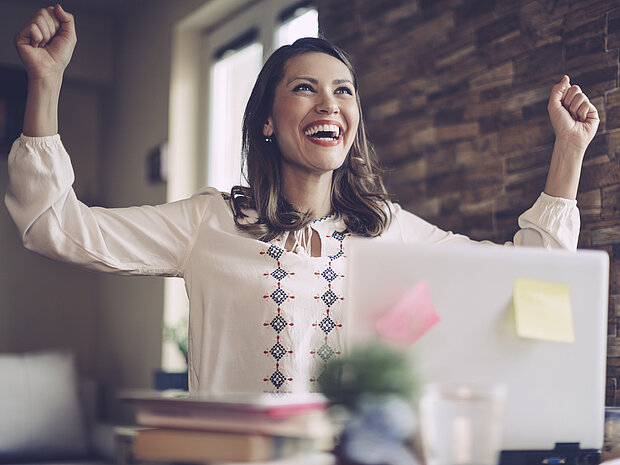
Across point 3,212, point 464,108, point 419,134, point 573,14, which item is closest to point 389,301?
point 573,14

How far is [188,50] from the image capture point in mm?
4066

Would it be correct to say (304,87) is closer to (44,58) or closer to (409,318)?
(44,58)

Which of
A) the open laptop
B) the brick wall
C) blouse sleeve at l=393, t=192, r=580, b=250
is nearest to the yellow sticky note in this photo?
the open laptop

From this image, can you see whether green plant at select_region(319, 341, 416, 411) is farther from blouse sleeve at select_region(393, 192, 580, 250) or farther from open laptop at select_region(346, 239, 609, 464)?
blouse sleeve at select_region(393, 192, 580, 250)

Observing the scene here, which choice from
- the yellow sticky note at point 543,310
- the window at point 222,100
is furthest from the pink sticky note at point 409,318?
the window at point 222,100

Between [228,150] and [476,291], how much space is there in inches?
121

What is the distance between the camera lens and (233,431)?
753 mm

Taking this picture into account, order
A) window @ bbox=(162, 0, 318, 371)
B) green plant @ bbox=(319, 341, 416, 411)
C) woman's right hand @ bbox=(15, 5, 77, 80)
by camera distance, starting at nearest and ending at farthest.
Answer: green plant @ bbox=(319, 341, 416, 411)
woman's right hand @ bbox=(15, 5, 77, 80)
window @ bbox=(162, 0, 318, 371)

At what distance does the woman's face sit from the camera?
5.68 ft

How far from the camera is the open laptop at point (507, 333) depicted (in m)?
0.87

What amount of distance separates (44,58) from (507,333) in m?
0.94

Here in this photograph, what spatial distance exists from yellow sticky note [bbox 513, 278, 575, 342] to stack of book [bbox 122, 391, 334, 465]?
273mm

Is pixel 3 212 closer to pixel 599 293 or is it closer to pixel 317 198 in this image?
pixel 317 198

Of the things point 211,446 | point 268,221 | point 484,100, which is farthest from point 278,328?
point 484,100
